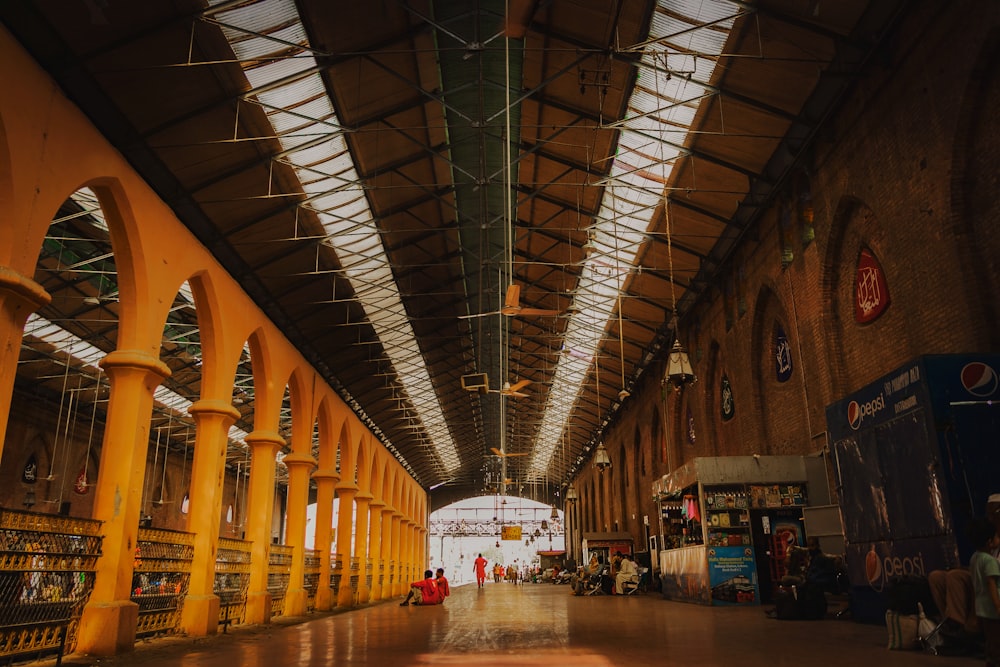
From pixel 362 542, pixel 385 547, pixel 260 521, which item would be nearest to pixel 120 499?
pixel 260 521

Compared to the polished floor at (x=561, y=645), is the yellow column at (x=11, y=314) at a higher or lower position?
higher

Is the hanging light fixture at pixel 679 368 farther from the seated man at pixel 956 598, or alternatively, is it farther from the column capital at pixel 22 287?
the column capital at pixel 22 287

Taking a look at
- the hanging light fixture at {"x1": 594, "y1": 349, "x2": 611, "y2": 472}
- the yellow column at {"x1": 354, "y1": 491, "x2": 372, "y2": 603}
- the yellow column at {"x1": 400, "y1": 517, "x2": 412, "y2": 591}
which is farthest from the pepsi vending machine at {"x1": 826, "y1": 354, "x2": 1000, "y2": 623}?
the yellow column at {"x1": 400, "y1": 517, "x2": 412, "y2": 591}

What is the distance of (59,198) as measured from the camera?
9039 millimetres

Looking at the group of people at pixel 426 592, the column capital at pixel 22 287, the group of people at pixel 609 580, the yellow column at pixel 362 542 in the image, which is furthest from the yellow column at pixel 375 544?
the column capital at pixel 22 287

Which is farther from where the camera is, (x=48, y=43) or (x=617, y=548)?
(x=617, y=548)

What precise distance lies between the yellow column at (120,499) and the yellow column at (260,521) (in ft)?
16.7

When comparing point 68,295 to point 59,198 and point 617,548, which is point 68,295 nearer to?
point 59,198

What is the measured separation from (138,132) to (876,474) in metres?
11.2

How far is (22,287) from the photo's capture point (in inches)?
313

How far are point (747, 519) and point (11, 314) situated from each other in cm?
1390

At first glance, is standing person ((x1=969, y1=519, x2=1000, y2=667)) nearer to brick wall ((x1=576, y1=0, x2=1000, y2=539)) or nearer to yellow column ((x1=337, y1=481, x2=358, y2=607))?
brick wall ((x1=576, y1=0, x2=1000, y2=539))

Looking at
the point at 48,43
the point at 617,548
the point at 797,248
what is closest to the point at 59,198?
the point at 48,43

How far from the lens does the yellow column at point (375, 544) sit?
30833mm
